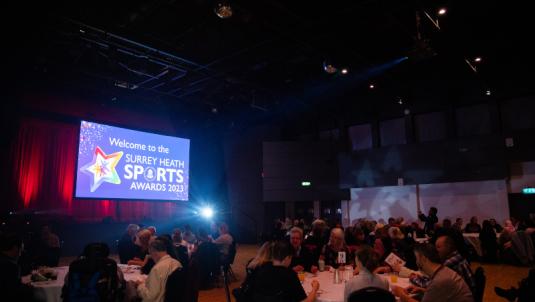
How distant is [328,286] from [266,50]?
6.92m

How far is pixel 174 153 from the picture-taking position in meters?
10.5

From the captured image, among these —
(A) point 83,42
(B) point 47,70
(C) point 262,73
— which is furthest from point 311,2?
(B) point 47,70

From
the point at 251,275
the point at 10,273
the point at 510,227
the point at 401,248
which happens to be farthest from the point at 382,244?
the point at 510,227

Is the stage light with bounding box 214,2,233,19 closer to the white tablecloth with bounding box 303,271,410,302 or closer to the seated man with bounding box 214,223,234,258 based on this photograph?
the seated man with bounding box 214,223,234,258

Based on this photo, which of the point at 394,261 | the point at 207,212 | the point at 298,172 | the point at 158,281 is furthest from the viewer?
the point at 207,212

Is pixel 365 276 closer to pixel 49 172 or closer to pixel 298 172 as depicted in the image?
pixel 49 172

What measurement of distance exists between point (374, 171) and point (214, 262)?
8.39m

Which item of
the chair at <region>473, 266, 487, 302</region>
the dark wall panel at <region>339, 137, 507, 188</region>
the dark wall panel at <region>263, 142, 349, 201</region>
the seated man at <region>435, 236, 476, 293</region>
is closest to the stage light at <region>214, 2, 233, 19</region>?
the seated man at <region>435, 236, 476, 293</region>

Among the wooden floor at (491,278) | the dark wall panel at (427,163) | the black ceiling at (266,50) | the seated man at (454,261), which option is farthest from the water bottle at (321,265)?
the dark wall panel at (427,163)

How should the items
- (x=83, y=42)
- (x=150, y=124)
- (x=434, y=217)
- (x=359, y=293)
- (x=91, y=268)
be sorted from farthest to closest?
(x=150, y=124)
(x=434, y=217)
(x=83, y=42)
(x=91, y=268)
(x=359, y=293)

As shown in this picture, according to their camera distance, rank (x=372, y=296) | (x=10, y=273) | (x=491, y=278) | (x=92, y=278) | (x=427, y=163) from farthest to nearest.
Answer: (x=427, y=163)
(x=491, y=278)
(x=92, y=278)
(x=10, y=273)
(x=372, y=296)

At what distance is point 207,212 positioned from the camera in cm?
1440

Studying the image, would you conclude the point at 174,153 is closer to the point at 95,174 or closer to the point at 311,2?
the point at 95,174

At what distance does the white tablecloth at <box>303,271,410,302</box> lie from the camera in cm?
323
